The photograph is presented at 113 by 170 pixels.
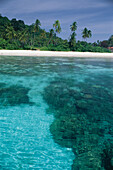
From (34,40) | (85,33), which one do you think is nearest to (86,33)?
(85,33)

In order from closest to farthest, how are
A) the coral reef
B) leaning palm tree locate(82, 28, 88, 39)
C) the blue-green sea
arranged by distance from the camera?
the blue-green sea
the coral reef
leaning palm tree locate(82, 28, 88, 39)

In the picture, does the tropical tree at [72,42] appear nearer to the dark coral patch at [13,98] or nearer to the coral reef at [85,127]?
the coral reef at [85,127]

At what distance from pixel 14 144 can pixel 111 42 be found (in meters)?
96.1

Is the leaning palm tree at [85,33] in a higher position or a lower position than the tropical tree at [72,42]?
higher

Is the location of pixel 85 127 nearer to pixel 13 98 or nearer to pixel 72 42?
pixel 13 98

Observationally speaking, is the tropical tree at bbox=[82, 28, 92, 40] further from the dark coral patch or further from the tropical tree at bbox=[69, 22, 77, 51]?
the dark coral patch

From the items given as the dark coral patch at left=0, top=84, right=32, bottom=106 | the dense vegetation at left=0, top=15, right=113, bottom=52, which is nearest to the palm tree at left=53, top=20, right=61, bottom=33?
the dense vegetation at left=0, top=15, right=113, bottom=52

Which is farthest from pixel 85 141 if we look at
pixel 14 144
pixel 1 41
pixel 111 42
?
pixel 111 42

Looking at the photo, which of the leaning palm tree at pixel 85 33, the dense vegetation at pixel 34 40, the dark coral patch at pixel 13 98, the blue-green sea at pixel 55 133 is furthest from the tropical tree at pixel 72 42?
the blue-green sea at pixel 55 133

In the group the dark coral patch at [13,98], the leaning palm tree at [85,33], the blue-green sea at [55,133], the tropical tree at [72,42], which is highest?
the leaning palm tree at [85,33]

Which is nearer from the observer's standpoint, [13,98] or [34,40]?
[13,98]

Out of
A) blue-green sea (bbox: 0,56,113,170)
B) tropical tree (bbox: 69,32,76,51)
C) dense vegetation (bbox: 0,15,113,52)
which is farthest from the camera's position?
tropical tree (bbox: 69,32,76,51)

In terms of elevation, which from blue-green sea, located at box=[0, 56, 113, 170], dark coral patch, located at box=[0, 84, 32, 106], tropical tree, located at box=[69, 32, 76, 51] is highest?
tropical tree, located at box=[69, 32, 76, 51]

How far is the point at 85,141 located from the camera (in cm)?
450
